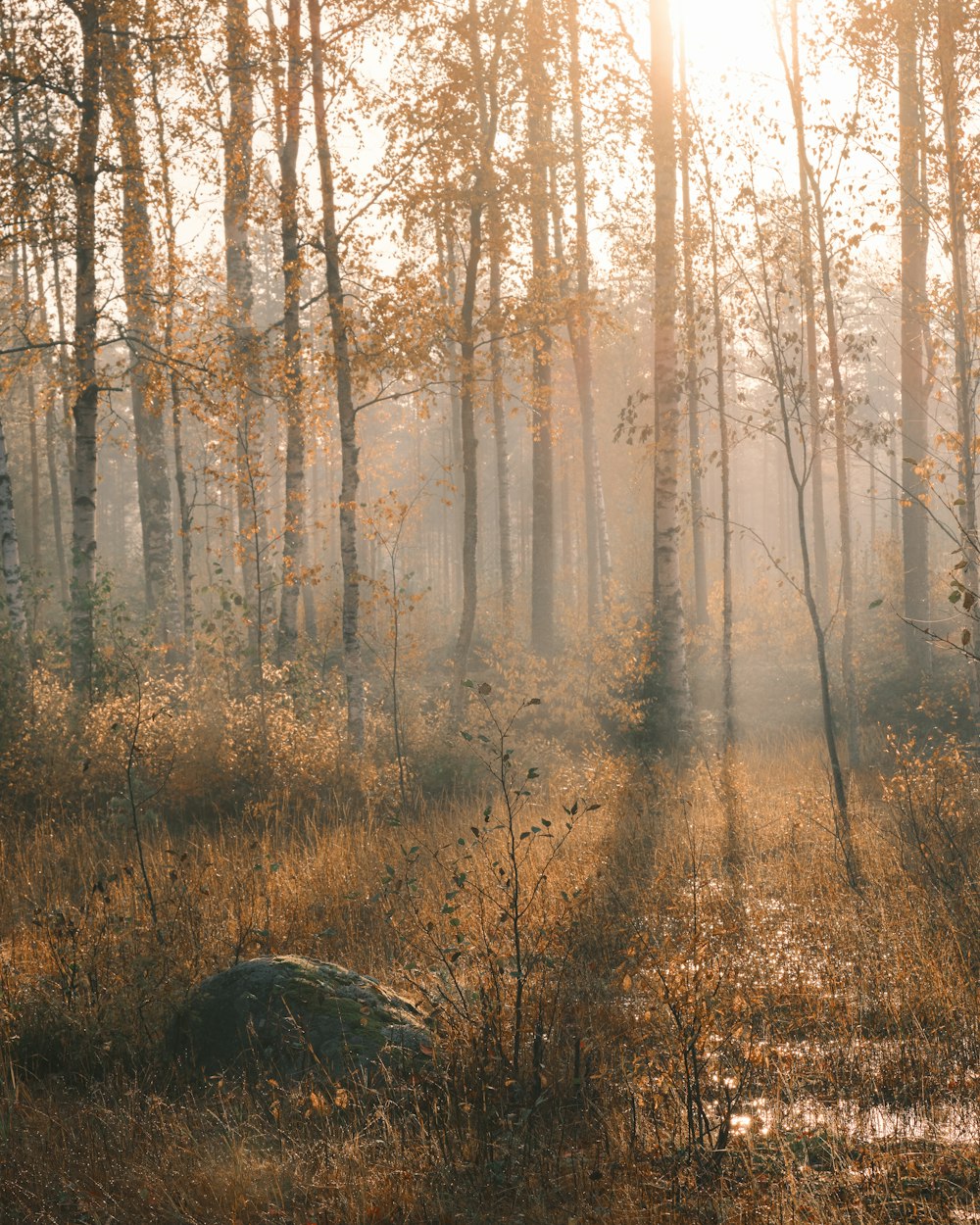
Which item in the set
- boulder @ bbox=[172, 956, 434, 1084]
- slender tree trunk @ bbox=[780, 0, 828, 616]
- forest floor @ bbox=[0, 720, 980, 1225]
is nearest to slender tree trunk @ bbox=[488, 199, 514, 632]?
slender tree trunk @ bbox=[780, 0, 828, 616]

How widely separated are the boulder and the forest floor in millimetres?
152

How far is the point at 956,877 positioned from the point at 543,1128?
411 cm

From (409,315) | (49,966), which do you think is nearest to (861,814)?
(49,966)

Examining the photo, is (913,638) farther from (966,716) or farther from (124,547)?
(124,547)

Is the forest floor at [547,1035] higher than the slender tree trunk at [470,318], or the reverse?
the slender tree trunk at [470,318]

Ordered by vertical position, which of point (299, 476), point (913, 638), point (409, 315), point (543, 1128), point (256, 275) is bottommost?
point (543, 1128)

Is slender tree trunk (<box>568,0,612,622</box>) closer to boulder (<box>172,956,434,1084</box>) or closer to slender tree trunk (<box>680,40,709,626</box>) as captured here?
slender tree trunk (<box>680,40,709,626</box>)

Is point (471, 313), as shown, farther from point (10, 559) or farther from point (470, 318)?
point (10, 559)

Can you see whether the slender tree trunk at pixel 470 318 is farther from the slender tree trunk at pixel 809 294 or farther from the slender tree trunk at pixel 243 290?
the slender tree trunk at pixel 809 294

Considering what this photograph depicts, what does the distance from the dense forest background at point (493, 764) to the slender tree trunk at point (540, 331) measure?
0.30 ft

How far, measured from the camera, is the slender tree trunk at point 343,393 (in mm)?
11883

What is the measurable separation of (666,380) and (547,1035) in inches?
374

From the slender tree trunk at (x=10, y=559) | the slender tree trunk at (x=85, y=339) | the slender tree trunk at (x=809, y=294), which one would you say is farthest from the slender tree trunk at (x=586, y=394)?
the slender tree trunk at (x=10, y=559)

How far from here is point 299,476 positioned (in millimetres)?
14359
